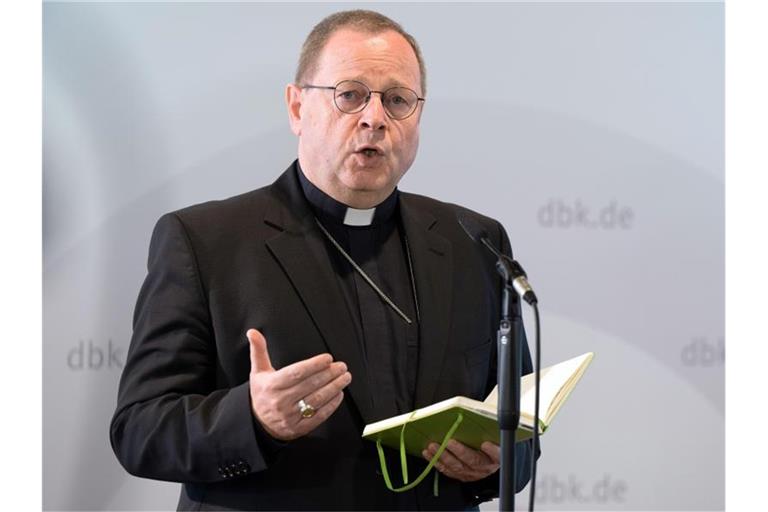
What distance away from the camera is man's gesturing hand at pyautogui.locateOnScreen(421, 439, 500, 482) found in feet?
7.55

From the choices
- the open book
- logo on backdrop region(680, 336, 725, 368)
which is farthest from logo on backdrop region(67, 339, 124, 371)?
logo on backdrop region(680, 336, 725, 368)

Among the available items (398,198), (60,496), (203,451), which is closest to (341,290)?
(398,198)

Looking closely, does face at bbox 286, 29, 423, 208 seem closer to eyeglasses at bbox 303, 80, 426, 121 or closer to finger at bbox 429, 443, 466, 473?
eyeglasses at bbox 303, 80, 426, 121

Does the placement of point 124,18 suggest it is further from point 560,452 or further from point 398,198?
point 560,452

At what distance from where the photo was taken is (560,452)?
4160 millimetres

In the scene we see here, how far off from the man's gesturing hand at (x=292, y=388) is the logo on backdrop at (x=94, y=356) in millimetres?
1932

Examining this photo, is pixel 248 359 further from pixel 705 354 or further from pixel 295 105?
pixel 705 354

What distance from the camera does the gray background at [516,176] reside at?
12.9 feet

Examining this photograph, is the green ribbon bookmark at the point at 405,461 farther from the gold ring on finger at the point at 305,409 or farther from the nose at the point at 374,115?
the nose at the point at 374,115

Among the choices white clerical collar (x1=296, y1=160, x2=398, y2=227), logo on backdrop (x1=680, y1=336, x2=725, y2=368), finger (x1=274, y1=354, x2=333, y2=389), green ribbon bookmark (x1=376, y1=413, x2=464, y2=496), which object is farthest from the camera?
logo on backdrop (x1=680, y1=336, x2=725, y2=368)

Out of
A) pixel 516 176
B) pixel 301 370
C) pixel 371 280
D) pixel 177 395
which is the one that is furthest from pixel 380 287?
pixel 516 176

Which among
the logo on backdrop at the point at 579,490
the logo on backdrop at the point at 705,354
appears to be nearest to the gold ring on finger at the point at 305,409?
the logo on backdrop at the point at 579,490

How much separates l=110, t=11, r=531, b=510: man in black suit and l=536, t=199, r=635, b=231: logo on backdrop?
137cm

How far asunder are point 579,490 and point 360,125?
7.13 feet
